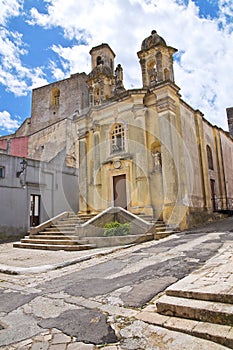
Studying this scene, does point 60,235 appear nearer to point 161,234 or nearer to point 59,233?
point 59,233

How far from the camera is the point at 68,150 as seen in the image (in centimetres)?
2405

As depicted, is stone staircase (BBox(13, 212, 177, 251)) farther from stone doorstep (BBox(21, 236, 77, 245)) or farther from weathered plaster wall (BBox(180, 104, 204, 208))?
weathered plaster wall (BBox(180, 104, 204, 208))

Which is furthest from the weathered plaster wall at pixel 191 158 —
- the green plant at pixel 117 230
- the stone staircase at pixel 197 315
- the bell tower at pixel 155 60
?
the stone staircase at pixel 197 315

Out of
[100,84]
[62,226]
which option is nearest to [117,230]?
[62,226]

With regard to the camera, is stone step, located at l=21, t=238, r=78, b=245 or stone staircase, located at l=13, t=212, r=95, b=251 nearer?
stone staircase, located at l=13, t=212, r=95, b=251

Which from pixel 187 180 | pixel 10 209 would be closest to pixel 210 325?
pixel 187 180

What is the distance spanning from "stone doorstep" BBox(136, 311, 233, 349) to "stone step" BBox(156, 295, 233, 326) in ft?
0.18

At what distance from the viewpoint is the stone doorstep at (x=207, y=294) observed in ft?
9.24

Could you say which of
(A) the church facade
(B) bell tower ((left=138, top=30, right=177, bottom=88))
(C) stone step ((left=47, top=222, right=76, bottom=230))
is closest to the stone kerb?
(C) stone step ((left=47, top=222, right=76, bottom=230))

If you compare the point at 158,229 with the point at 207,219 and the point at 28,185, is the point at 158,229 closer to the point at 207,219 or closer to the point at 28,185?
the point at 207,219

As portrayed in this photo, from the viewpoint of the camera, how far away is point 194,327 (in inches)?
99.9

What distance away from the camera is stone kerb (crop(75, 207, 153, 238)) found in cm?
1008

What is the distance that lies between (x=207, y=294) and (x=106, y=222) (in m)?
8.47

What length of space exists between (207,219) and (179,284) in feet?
39.3
